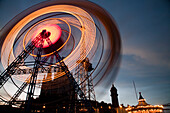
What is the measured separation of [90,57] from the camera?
945 cm

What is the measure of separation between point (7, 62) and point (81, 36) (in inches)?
339

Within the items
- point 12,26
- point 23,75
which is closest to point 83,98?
point 23,75

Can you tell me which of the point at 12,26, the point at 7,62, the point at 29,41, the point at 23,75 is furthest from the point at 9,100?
the point at 12,26

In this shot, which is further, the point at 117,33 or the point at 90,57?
the point at 90,57

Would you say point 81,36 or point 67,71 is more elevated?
point 81,36

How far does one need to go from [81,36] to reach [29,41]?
21.8 ft

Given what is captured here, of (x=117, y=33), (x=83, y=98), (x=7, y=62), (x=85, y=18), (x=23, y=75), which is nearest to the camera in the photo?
(x=117, y=33)

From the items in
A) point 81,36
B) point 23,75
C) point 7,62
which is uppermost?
point 81,36

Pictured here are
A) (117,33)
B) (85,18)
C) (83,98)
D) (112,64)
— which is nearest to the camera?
(112,64)

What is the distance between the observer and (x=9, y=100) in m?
10.1

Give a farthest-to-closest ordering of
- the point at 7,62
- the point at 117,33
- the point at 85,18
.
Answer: the point at 7,62 < the point at 85,18 < the point at 117,33

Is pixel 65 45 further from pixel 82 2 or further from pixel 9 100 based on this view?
pixel 9 100

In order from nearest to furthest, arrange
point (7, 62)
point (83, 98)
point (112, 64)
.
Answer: point (112, 64) < point (83, 98) < point (7, 62)

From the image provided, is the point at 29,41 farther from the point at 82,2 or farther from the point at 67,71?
the point at 82,2
